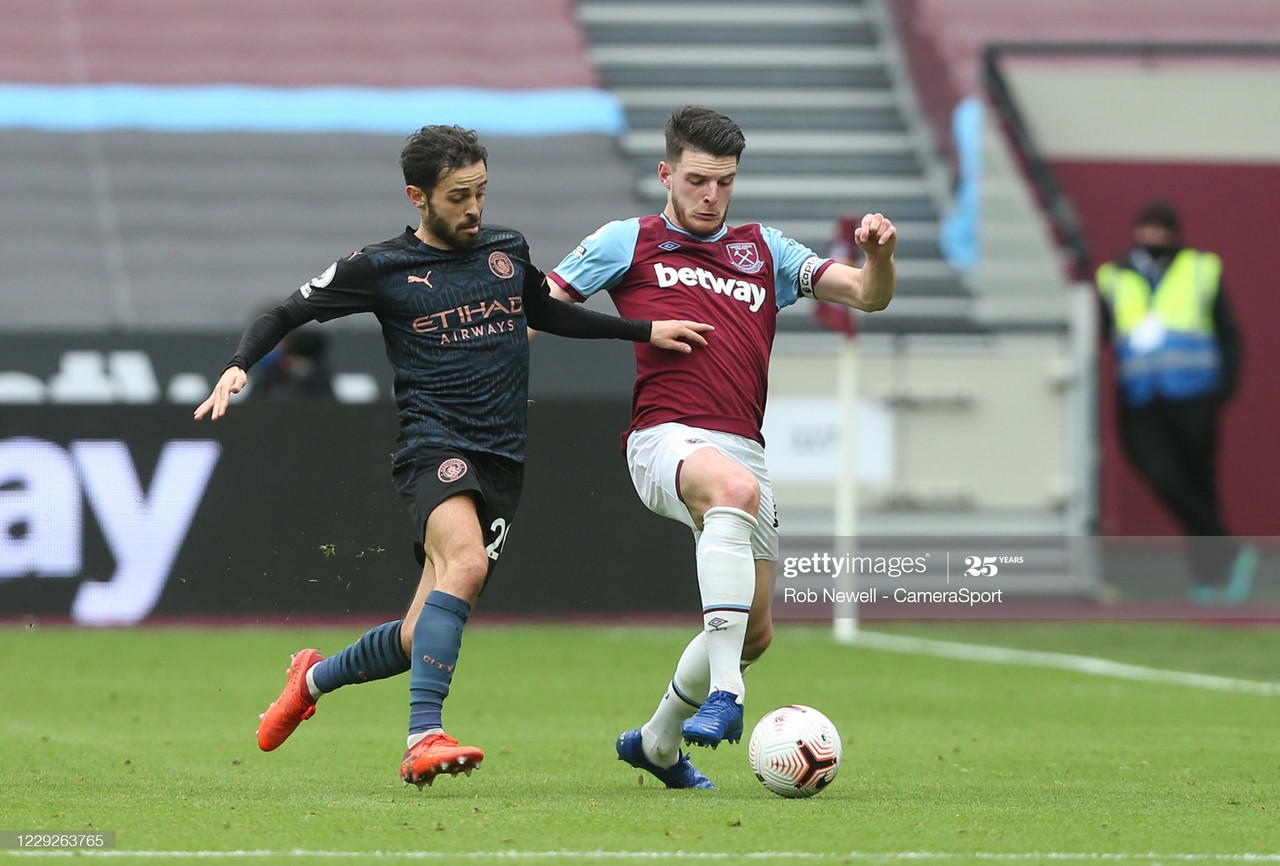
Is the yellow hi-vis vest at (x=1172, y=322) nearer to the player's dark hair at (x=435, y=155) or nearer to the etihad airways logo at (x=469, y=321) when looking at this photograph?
the etihad airways logo at (x=469, y=321)

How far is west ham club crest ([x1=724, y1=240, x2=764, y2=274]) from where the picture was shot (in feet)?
19.3

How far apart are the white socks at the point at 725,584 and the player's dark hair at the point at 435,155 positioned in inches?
45.7

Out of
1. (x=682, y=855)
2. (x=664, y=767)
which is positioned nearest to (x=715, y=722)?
(x=664, y=767)

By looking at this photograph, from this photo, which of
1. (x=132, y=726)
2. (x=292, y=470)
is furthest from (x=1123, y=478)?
(x=132, y=726)

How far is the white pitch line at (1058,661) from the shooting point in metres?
9.05

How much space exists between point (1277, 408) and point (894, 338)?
11.9 feet

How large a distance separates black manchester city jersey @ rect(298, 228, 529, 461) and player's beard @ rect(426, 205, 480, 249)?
37 millimetres

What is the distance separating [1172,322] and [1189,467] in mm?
990

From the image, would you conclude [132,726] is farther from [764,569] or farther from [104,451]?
[104,451]

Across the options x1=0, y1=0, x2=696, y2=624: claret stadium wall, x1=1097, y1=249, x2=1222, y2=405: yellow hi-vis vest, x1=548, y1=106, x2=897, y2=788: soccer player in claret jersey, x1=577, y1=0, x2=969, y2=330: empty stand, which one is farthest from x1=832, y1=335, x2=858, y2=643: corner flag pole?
x1=548, y1=106, x2=897, y2=788: soccer player in claret jersey

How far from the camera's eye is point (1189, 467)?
13633 millimetres

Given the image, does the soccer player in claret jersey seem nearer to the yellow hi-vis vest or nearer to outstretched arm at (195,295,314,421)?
outstretched arm at (195,295,314,421)

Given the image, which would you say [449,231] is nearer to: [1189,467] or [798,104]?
[1189,467]

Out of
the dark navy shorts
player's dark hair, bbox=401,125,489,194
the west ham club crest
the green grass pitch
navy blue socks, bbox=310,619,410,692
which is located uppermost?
player's dark hair, bbox=401,125,489,194
